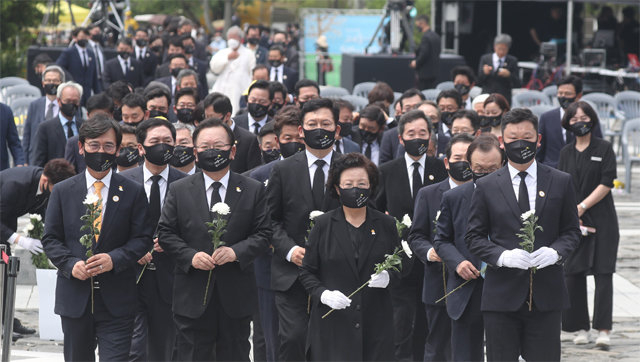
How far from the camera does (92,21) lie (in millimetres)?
33938

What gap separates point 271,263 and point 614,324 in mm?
4276

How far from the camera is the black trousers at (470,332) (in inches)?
307

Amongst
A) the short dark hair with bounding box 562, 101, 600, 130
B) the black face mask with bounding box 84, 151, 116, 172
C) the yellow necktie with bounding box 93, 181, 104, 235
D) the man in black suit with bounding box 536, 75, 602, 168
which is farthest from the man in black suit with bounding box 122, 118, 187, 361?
the man in black suit with bounding box 536, 75, 602, 168

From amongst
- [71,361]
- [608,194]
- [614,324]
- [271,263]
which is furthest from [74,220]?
[614,324]

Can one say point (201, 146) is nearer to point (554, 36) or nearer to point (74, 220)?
point (74, 220)

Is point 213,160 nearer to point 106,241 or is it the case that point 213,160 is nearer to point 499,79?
point 106,241

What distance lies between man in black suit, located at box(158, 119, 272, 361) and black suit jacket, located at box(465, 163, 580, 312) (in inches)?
58.6

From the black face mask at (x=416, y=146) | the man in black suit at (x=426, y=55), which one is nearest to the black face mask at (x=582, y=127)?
the black face mask at (x=416, y=146)

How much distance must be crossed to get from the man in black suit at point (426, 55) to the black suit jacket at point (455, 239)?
1376 cm

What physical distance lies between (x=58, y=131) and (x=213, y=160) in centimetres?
481

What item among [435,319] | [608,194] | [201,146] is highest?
[201,146]

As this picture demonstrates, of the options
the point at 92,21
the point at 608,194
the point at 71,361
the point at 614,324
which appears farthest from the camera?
the point at 92,21

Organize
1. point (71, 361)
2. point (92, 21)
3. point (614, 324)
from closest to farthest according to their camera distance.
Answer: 1. point (71, 361)
2. point (614, 324)
3. point (92, 21)

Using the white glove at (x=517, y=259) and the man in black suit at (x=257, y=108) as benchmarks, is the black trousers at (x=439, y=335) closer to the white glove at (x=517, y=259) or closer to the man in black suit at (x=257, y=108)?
the white glove at (x=517, y=259)
